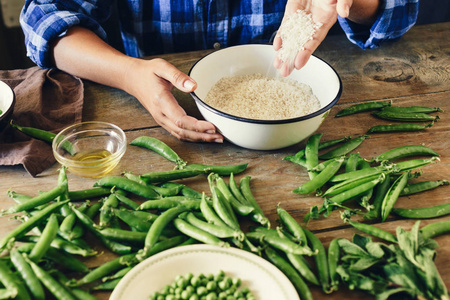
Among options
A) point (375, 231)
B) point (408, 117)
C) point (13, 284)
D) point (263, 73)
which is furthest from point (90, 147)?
point (408, 117)

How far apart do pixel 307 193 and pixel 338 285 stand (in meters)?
Answer: 0.38

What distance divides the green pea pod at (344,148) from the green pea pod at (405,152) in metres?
0.11

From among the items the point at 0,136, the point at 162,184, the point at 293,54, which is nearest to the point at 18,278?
the point at 162,184

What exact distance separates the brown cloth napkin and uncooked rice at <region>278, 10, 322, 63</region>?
0.93m

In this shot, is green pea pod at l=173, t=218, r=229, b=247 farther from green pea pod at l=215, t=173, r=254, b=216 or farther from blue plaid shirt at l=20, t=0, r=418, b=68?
blue plaid shirt at l=20, t=0, r=418, b=68

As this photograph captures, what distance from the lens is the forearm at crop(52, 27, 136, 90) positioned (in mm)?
1927

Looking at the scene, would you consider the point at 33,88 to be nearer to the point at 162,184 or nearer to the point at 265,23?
the point at 162,184

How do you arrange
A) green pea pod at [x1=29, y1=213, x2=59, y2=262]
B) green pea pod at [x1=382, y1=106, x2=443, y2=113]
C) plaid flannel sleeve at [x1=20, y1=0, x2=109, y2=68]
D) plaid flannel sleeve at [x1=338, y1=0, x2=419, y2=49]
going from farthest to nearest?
1. plaid flannel sleeve at [x1=338, y1=0, x2=419, y2=49]
2. plaid flannel sleeve at [x1=20, y1=0, x2=109, y2=68]
3. green pea pod at [x1=382, y1=106, x2=443, y2=113]
4. green pea pod at [x1=29, y1=213, x2=59, y2=262]

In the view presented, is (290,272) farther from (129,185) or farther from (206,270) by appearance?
(129,185)

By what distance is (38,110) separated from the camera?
181cm

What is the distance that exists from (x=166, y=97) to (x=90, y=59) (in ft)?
1.63

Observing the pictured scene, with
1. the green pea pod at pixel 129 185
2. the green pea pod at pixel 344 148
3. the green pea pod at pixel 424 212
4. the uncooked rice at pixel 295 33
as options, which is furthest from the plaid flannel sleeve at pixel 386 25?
the green pea pod at pixel 129 185

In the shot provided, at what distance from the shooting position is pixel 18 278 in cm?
113

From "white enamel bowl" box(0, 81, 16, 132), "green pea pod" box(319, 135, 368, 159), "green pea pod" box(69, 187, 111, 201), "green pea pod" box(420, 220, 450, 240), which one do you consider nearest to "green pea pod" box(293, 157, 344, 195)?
"green pea pod" box(319, 135, 368, 159)
